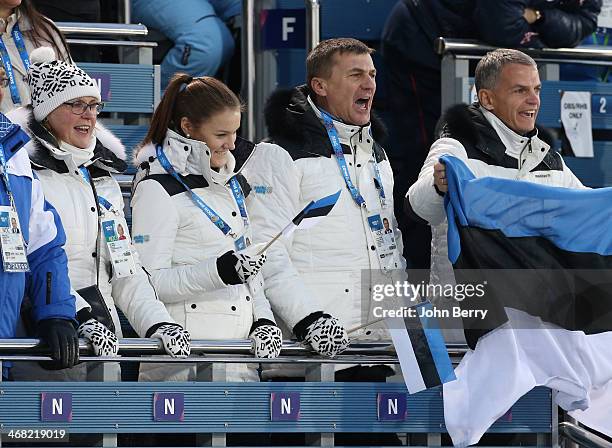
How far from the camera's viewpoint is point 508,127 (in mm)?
6898

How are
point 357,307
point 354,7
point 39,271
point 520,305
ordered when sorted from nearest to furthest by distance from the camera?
point 39,271, point 520,305, point 357,307, point 354,7

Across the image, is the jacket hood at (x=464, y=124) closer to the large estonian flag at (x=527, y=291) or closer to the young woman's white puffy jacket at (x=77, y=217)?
the large estonian flag at (x=527, y=291)

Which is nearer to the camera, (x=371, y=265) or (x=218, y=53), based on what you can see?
(x=371, y=265)

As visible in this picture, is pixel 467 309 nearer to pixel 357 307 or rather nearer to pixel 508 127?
pixel 357 307

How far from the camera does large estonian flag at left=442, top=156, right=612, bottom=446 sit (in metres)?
6.07

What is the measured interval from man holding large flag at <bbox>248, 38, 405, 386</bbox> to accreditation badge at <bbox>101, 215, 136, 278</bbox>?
24.0 inches

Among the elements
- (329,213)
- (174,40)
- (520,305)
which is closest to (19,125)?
(329,213)

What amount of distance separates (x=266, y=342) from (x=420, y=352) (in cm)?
60

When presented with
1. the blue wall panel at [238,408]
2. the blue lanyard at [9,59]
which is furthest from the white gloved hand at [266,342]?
the blue lanyard at [9,59]

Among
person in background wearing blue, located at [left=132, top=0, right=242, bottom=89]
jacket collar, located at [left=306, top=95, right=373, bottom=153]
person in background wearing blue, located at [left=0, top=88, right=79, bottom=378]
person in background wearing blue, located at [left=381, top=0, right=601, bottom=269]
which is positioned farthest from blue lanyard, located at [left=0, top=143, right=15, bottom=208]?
person in background wearing blue, located at [left=381, top=0, right=601, bottom=269]

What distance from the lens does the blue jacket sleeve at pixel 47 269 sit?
18.6 feet

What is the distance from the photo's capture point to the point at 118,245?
19.9 feet

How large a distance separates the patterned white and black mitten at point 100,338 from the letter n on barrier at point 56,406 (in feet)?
0.67

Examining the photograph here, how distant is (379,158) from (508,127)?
0.56 metres
